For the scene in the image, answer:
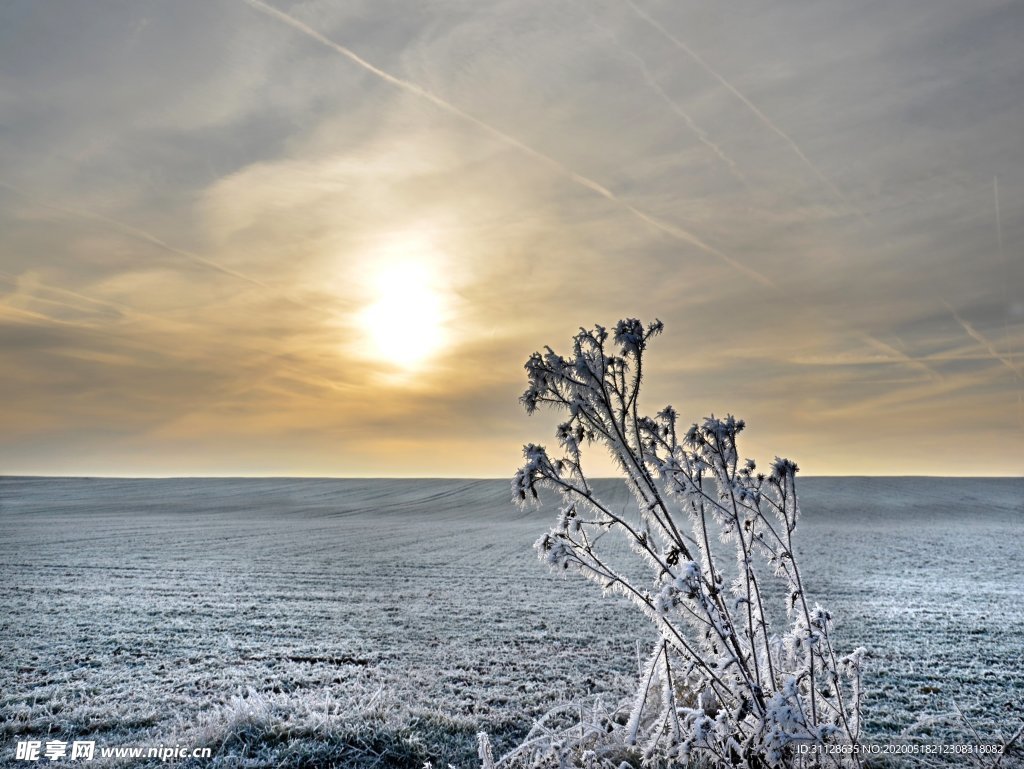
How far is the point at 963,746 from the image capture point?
5426mm

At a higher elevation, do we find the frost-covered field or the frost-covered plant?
the frost-covered plant

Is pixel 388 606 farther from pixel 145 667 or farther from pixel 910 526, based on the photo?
pixel 910 526

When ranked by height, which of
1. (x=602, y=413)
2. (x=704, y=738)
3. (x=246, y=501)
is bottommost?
(x=246, y=501)

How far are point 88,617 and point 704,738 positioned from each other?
13.9m

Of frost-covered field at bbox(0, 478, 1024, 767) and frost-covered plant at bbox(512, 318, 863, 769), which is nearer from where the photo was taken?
frost-covered plant at bbox(512, 318, 863, 769)

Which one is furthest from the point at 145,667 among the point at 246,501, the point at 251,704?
the point at 246,501

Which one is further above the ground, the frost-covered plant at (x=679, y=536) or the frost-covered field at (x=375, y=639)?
the frost-covered plant at (x=679, y=536)

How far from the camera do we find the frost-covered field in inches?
242

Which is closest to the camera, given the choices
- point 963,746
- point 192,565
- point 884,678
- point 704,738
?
point 704,738

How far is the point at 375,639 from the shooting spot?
36.8 ft

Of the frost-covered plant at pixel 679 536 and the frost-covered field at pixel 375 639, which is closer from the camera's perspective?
the frost-covered plant at pixel 679 536

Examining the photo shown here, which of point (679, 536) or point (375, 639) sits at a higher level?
point (679, 536)

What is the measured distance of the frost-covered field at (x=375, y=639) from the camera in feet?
20.2

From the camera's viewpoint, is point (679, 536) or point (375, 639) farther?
point (375, 639)
